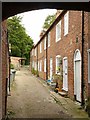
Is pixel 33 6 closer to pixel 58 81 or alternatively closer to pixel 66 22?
pixel 66 22

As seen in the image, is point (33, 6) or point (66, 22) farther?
point (66, 22)

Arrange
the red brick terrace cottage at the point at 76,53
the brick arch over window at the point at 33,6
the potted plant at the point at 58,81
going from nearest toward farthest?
the brick arch over window at the point at 33,6 → the red brick terrace cottage at the point at 76,53 → the potted plant at the point at 58,81

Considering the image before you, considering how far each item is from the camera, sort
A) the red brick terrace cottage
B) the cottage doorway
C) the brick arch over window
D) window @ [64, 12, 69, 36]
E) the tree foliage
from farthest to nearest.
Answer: the tree foliage, window @ [64, 12, 69, 36], the cottage doorway, the red brick terrace cottage, the brick arch over window

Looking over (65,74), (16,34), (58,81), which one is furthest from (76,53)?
(16,34)

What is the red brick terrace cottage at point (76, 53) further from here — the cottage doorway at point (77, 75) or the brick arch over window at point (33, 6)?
the brick arch over window at point (33, 6)

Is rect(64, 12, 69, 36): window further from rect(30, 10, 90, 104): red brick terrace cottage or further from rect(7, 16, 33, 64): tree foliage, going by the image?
rect(7, 16, 33, 64): tree foliage

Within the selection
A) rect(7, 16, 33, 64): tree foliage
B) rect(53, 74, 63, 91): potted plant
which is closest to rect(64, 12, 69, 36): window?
rect(53, 74, 63, 91): potted plant

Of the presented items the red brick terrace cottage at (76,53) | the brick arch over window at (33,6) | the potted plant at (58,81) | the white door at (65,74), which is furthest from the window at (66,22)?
the brick arch over window at (33,6)

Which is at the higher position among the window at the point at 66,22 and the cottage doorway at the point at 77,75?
the window at the point at 66,22

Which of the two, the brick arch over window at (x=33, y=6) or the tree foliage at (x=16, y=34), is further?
the tree foliage at (x=16, y=34)

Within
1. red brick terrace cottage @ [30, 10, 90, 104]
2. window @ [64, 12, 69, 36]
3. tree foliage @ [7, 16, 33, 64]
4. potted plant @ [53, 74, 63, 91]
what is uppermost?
tree foliage @ [7, 16, 33, 64]

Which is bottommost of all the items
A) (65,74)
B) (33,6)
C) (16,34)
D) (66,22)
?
(65,74)

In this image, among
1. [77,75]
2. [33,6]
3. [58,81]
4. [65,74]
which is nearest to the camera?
[33,6]

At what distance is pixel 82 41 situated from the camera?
12016 mm
